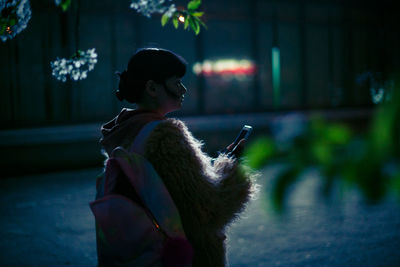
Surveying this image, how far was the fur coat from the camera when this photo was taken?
183cm

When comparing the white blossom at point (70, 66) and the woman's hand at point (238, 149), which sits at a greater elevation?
the white blossom at point (70, 66)

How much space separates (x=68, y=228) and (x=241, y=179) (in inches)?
158

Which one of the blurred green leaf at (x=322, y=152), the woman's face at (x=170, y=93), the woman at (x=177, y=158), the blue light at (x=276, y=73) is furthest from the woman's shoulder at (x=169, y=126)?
the blue light at (x=276, y=73)

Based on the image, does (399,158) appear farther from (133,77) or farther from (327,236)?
(327,236)

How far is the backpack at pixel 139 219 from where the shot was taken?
5.67ft

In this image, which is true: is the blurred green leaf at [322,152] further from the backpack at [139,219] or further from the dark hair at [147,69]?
the dark hair at [147,69]

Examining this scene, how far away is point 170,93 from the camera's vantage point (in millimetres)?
1988

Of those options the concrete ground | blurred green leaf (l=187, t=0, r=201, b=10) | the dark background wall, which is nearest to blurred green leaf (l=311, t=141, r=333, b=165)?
blurred green leaf (l=187, t=0, r=201, b=10)

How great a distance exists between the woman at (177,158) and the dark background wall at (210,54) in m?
7.14

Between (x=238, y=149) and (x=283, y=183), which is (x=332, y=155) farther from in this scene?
(x=238, y=149)

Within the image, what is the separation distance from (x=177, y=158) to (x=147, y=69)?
0.41m

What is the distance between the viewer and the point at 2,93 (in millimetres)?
9680

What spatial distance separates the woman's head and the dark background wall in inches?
280

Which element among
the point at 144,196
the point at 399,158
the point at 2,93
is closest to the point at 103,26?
the point at 2,93
